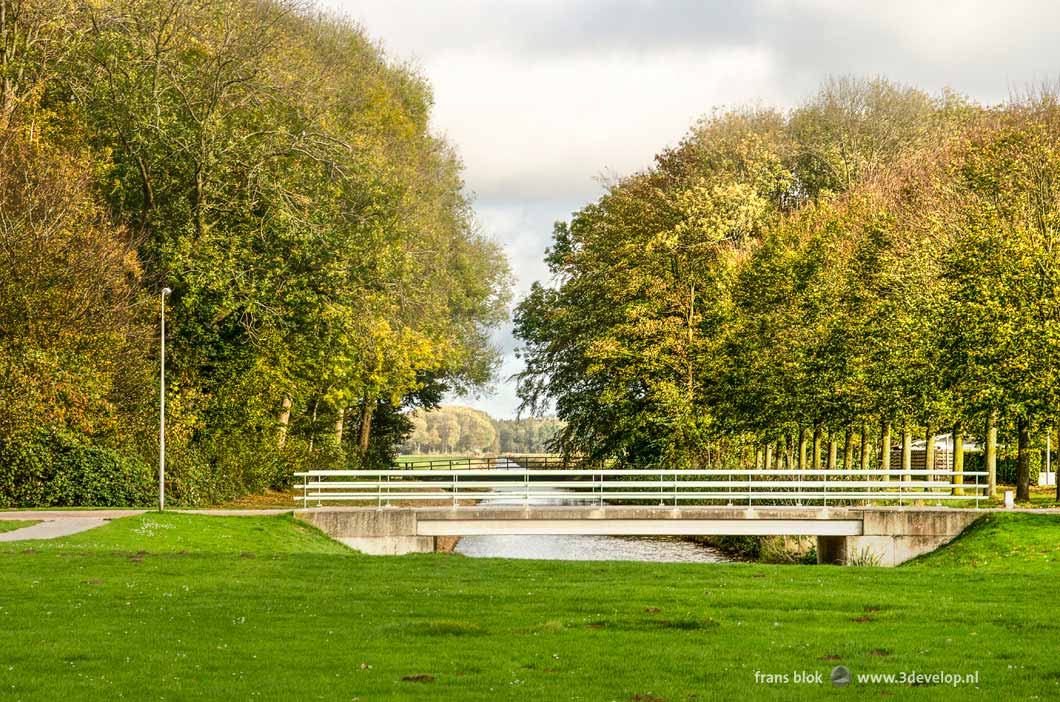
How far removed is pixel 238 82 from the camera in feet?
150

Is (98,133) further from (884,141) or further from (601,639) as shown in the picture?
(884,141)

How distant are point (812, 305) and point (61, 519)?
86.0 ft

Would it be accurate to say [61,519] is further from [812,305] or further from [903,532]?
[812,305]

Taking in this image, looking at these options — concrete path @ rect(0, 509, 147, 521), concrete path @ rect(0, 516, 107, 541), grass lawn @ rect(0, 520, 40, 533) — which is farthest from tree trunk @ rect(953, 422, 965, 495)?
grass lawn @ rect(0, 520, 40, 533)

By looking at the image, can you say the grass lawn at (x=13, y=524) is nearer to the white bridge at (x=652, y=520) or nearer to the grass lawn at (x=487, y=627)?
the grass lawn at (x=487, y=627)

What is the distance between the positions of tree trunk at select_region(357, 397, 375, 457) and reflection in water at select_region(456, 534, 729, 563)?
712 inches

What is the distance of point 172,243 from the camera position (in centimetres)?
4338

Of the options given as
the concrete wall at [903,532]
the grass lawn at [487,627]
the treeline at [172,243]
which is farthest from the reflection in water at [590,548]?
the grass lawn at [487,627]

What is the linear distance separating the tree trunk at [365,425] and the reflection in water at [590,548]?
1809 cm

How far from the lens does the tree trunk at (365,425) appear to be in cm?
6894

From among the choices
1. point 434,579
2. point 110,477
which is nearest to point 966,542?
point 434,579

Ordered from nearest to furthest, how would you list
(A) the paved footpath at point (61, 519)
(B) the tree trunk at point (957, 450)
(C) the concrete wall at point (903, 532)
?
(A) the paved footpath at point (61, 519) < (C) the concrete wall at point (903, 532) < (B) the tree trunk at point (957, 450)

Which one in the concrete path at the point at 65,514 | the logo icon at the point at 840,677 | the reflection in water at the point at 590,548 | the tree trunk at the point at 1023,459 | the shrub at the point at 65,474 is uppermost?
the tree trunk at the point at 1023,459

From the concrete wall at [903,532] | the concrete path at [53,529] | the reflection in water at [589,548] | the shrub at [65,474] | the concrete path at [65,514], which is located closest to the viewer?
the concrete path at [53,529]
